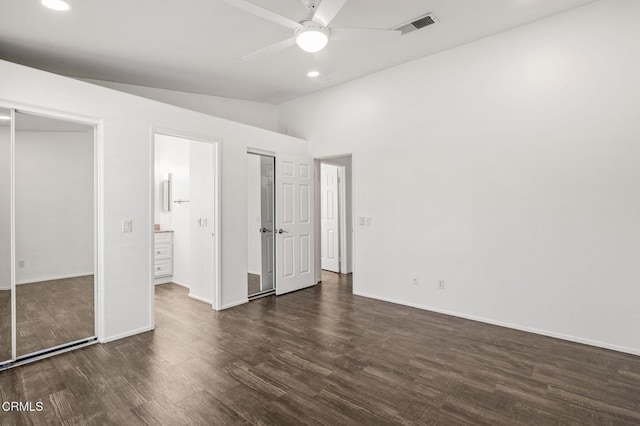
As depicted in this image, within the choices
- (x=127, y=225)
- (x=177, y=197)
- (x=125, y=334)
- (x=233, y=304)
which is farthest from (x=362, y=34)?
(x=177, y=197)

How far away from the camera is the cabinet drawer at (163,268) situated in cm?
540

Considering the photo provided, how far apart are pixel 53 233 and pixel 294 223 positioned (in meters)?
2.93

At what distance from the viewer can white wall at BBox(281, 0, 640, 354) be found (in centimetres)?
295

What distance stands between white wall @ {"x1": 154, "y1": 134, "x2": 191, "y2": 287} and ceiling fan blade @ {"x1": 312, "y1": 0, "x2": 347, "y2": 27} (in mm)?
3729

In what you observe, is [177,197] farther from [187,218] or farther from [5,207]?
[5,207]

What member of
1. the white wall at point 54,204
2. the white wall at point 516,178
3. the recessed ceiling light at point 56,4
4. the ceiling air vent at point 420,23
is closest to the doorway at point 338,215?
the white wall at point 516,178

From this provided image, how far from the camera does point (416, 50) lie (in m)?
3.90

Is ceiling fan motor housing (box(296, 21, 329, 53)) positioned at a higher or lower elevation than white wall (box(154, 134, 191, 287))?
higher

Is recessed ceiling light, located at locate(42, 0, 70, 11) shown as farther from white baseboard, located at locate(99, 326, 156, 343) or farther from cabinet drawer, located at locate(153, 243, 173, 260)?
cabinet drawer, located at locate(153, 243, 173, 260)

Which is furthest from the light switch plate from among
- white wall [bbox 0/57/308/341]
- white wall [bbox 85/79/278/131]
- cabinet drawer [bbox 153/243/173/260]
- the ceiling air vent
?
the ceiling air vent

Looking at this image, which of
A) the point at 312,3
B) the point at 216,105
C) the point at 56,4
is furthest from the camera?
the point at 216,105

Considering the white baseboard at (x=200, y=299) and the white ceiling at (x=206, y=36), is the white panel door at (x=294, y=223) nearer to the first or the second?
the white baseboard at (x=200, y=299)

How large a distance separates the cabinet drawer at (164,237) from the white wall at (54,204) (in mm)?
2355

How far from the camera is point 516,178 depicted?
11.4 ft
